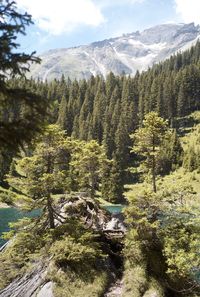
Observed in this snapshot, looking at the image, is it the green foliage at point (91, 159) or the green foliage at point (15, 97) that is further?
the green foliage at point (91, 159)

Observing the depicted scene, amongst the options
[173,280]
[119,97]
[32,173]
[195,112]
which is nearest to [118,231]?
[173,280]

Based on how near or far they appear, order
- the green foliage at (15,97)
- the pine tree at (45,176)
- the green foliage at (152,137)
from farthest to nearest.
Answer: the green foliage at (152,137), the pine tree at (45,176), the green foliage at (15,97)

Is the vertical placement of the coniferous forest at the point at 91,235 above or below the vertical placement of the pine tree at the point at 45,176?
below

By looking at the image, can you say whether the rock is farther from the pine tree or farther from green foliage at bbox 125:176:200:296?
green foliage at bbox 125:176:200:296

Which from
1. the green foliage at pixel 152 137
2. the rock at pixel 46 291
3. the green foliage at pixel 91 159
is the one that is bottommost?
the rock at pixel 46 291

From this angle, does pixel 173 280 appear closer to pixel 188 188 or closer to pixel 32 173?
pixel 188 188

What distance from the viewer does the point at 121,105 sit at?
166m

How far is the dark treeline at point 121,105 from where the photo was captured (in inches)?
5709

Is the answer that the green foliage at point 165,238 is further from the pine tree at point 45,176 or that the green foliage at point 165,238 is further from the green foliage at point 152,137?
the green foliage at point 152,137

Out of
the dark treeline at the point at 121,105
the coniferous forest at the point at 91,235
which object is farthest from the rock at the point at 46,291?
the dark treeline at the point at 121,105

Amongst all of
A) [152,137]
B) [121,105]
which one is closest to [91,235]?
[152,137]

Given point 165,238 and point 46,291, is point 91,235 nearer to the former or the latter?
point 46,291

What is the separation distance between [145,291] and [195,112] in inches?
5687

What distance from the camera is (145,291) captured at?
2738 centimetres
